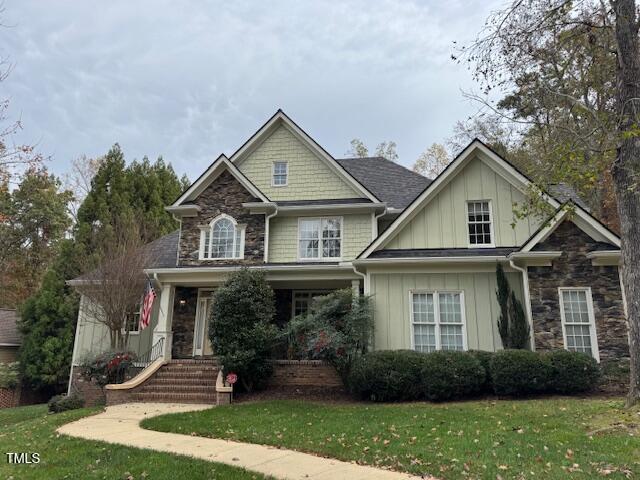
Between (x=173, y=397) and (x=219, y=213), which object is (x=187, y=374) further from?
(x=219, y=213)

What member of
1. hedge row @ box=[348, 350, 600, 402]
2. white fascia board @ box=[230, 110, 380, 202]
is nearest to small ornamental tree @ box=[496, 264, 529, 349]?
hedge row @ box=[348, 350, 600, 402]

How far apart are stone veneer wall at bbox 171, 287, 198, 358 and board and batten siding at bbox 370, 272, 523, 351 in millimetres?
6896

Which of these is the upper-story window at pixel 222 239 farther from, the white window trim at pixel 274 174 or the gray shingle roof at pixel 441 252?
the gray shingle roof at pixel 441 252

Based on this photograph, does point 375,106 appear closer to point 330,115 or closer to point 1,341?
point 330,115

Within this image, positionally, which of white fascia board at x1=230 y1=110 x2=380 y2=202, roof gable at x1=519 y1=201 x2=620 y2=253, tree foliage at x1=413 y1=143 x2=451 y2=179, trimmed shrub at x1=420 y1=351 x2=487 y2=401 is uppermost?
tree foliage at x1=413 y1=143 x2=451 y2=179

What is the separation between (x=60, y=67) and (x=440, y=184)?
10.6 meters

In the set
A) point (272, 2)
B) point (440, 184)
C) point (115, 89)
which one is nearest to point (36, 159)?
point (272, 2)

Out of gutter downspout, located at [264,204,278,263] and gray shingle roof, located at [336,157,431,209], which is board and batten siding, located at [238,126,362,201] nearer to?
gutter downspout, located at [264,204,278,263]

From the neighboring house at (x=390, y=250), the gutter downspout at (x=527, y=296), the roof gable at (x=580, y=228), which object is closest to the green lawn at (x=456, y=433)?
the gutter downspout at (x=527, y=296)

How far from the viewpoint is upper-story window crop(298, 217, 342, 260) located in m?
15.7

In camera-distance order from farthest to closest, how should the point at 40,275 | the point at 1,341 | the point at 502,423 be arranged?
1. the point at 40,275
2. the point at 1,341
3. the point at 502,423

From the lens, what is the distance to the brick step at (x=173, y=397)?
1202cm

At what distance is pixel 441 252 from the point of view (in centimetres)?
1279

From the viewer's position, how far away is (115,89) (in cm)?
1582
